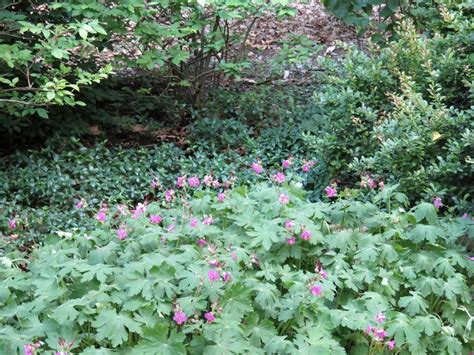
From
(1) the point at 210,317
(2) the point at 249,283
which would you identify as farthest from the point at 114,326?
(2) the point at 249,283

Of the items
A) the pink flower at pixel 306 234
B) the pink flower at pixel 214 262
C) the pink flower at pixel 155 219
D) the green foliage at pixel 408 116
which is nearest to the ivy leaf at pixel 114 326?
the pink flower at pixel 214 262

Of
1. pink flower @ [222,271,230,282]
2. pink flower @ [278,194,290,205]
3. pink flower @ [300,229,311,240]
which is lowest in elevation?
pink flower @ [222,271,230,282]

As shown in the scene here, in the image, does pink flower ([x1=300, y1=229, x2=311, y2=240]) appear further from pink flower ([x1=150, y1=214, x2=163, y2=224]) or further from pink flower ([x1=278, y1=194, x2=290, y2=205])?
pink flower ([x1=150, y1=214, x2=163, y2=224])

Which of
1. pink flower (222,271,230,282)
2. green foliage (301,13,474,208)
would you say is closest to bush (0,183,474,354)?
pink flower (222,271,230,282)

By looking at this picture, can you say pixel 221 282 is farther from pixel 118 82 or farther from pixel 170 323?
pixel 118 82

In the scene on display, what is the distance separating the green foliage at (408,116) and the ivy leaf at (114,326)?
6.47 ft

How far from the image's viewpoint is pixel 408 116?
13.0 ft

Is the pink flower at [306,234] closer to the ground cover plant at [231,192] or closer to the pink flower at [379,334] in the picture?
the ground cover plant at [231,192]

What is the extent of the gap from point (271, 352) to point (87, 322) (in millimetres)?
747

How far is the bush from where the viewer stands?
2547 mm

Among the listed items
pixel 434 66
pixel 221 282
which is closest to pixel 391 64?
pixel 434 66

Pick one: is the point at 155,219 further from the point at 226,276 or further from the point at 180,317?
the point at 180,317

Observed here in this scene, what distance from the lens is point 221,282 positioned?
2.70 m

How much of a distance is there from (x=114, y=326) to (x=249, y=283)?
620mm
